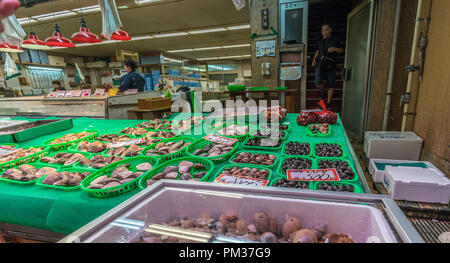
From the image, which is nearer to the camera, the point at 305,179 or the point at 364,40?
the point at 305,179

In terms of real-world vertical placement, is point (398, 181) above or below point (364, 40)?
below

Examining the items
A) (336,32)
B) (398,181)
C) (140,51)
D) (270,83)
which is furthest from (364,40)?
(140,51)

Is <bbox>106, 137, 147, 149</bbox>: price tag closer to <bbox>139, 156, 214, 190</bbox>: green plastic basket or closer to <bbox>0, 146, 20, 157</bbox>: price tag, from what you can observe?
<bbox>139, 156, 214, 190</bbox>: green plastic basket

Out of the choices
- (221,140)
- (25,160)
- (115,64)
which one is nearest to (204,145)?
(221,140)

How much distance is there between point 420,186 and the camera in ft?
6.01

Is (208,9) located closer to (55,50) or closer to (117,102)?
(117,102)

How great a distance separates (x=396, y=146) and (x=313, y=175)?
2267mm

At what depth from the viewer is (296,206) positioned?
0.78 meters

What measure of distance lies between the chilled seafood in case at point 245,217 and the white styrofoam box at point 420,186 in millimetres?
1599

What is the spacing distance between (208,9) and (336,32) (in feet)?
13.7

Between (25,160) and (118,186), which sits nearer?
(118,186)

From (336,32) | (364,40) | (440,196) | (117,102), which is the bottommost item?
(440,196)

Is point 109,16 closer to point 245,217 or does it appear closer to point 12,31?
point 12,31

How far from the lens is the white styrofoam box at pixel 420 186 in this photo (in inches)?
Result: 71.2
